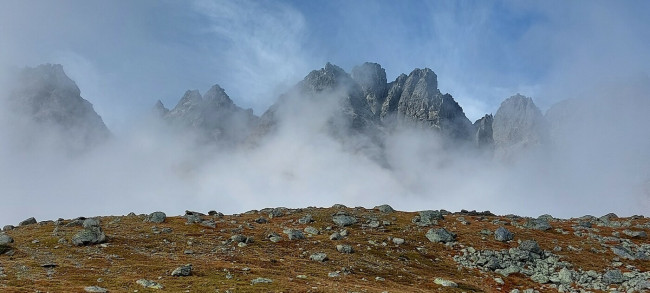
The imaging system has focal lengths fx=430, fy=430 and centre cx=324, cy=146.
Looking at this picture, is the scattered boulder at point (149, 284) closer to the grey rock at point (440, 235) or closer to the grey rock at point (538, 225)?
the grey rock at point (440, 235)

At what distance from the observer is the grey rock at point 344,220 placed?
265 ft

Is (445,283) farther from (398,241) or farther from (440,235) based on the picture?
(440,235)

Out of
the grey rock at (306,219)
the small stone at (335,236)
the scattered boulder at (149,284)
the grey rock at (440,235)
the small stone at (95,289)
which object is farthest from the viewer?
the grey rock at (306,219)

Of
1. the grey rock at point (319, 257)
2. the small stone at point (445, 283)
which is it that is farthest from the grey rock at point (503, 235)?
the grey rock at point (319, 257)

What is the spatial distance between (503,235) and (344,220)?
92.1 feet

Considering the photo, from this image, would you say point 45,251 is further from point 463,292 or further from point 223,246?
point 463,292

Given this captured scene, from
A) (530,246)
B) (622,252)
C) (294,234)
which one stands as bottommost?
(294,234)

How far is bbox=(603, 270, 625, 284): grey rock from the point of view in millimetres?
57606

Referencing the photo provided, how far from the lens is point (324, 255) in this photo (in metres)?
60.7

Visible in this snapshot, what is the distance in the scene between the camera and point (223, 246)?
6462cm

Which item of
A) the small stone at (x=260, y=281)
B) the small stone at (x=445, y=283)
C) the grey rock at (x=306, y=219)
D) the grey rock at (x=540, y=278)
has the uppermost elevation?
the grey rock at (x=306, y=219)

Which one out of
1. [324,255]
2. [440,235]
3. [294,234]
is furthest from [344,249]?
[440,235]

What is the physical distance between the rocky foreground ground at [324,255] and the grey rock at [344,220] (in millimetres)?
197

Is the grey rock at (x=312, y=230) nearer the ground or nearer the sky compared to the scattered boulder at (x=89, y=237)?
nearer the sky
